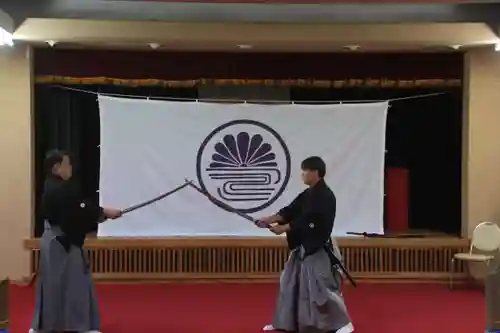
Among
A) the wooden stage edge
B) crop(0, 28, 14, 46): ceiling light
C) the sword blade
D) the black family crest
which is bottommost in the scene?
the wooden stage edge

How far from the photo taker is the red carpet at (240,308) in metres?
5.05

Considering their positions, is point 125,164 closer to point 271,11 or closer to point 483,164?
point 271,11

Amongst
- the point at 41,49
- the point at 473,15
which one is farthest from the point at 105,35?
the point at 473,15

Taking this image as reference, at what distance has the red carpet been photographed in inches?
199

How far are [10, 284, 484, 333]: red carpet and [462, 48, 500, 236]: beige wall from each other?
83cm

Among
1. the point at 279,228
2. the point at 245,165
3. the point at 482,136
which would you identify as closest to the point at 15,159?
the point at 245,165

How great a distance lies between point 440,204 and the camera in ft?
24.6

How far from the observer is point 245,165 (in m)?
6.60

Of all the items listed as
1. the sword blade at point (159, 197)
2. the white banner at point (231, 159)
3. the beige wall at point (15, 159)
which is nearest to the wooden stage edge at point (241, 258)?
the white banner at point (231, 159)

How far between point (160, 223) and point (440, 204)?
9.70ft

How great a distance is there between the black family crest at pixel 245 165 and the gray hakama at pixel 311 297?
1.77 metres

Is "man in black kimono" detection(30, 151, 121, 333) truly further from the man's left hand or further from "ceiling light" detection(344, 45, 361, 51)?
"ceiling light" detection(344, 45, 361, 51)

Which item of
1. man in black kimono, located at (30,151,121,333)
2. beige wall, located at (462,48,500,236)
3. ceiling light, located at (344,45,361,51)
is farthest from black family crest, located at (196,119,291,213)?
man in black kimono, located at (30,151,121,333)

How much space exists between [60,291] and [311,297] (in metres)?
1.60
